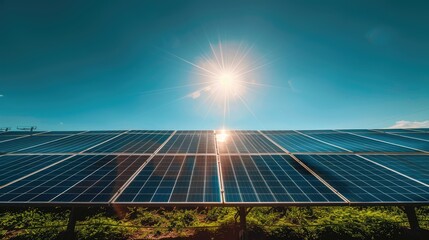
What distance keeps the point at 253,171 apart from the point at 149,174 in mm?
4779

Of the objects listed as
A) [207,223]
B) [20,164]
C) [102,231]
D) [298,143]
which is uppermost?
[298,143]

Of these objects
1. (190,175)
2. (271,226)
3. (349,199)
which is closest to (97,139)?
(190,175)

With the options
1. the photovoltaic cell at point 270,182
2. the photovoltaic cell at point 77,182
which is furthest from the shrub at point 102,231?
the photovoltaic cell at point 270,182

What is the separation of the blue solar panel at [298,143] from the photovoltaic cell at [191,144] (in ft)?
16.8

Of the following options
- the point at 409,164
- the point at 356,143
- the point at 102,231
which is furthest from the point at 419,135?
the point at 102,231

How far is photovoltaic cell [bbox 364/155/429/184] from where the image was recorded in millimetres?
8562

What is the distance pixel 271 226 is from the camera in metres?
12.9

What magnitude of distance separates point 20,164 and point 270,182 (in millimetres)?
12601

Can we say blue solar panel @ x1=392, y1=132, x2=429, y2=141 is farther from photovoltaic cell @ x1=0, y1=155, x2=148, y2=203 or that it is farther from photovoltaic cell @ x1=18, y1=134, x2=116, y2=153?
photovoltaic cell @ x1=18, y1=134, x2=116, y2=153

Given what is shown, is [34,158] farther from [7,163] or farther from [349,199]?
[349,199]

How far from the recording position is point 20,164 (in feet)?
32.0

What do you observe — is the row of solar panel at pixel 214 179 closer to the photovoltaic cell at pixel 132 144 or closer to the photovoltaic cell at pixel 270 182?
the photovoltaic cell at pixel 270 182

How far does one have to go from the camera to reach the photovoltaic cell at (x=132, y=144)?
1177 centimetres

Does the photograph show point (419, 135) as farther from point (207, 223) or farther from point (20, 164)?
point (20, 164)
